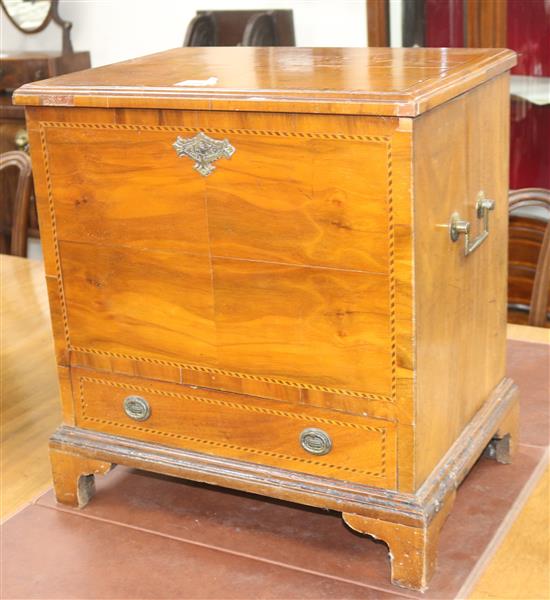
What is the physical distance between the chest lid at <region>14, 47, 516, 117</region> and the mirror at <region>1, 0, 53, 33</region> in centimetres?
253

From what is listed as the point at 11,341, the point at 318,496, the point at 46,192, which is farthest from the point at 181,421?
the point at 11,341

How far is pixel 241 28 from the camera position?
3824mm

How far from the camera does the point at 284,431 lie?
5.60 ft

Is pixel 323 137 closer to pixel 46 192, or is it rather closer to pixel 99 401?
pixel 46 192

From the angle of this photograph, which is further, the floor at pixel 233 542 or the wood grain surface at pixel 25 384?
the wood grain surface at pixel 25 384

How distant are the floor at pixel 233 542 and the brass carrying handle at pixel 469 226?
0.47 meters

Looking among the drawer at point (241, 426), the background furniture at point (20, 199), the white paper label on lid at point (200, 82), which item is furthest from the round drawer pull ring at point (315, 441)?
the background furniture at point (20, 199)

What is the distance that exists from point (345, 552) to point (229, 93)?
759 millimetres

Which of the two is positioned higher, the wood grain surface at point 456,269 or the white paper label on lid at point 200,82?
the white paper label on lid at point 200,82

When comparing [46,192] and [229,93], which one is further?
[46,192]

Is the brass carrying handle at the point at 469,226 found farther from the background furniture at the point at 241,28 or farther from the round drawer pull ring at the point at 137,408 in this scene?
the background furniture at the point at 241,28

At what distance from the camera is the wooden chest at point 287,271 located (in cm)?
152

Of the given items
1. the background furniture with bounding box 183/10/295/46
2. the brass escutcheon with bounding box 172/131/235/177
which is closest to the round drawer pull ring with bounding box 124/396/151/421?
the brass escutcheon with bounding box 172/131/235/177

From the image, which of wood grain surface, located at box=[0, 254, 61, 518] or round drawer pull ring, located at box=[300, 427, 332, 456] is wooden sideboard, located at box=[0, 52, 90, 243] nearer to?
wood grain surface, located at box=[0, 254, 61, 518]
